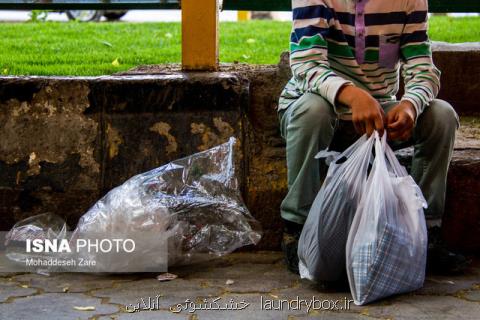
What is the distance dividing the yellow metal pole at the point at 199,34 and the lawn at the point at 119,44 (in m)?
0.69

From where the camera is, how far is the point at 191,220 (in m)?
3.35

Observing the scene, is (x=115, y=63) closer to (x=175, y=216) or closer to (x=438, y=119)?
(x=175, y=216)

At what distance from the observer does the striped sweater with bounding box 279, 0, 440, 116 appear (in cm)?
311

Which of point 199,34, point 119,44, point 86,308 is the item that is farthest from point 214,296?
point 119,44

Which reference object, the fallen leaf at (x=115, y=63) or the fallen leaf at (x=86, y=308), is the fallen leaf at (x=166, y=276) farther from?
the fallen leaf at (x=115, y=63)

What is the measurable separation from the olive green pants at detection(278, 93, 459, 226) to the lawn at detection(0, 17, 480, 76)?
1.55 metres

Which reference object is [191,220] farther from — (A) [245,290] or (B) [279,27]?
(B) [279,27]

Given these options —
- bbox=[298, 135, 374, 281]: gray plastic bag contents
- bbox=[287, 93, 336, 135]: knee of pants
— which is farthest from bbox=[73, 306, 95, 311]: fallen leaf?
bbox=[287, 93, 336, 135]: knee of pants

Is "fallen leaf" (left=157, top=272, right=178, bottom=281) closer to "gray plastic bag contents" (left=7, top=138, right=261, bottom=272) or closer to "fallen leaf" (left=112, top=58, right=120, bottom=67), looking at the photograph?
"gray plastic bag contents" (left=7, top=138, right=261, bottom=272)

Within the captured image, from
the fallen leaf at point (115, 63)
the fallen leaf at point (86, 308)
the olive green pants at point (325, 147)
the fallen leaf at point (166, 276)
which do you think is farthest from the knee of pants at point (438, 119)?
the fallen leaf at point (115, 63)

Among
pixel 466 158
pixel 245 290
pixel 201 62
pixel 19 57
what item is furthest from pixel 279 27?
pixel 245 290

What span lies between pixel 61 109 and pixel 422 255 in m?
1.57

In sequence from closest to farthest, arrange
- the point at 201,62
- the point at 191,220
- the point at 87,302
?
the point at 87,302, the point at 191,220, the point at 201,62

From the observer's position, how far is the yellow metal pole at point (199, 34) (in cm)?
379
